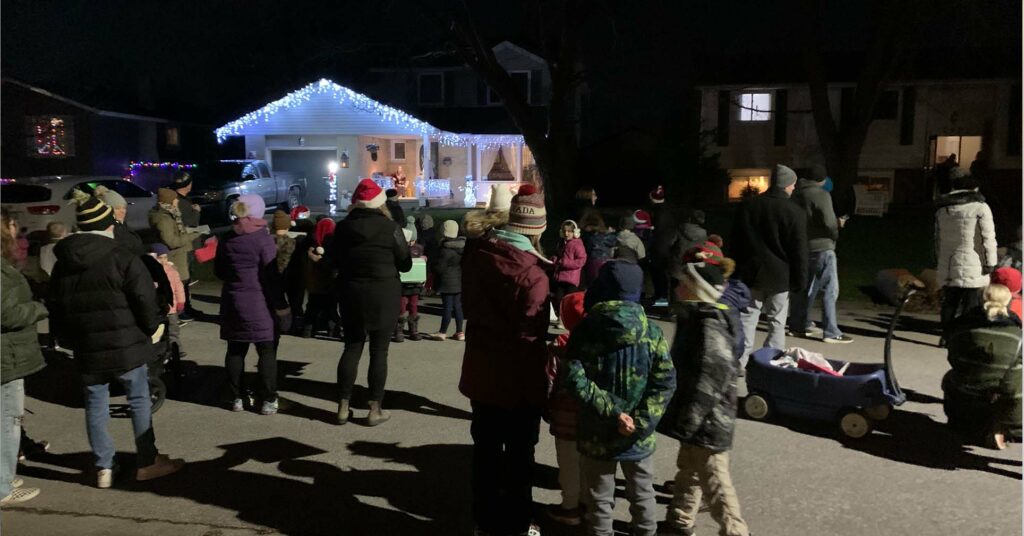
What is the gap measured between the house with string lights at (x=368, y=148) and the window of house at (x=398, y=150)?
0.04 m

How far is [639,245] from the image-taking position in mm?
9492

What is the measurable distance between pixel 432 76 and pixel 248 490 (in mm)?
29842

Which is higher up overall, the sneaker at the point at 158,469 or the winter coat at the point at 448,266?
the winter coat at the point at 448,266

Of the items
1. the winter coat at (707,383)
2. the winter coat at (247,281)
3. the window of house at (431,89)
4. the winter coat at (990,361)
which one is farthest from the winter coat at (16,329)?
the window of house at (431,89)

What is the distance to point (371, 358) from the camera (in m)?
6.23

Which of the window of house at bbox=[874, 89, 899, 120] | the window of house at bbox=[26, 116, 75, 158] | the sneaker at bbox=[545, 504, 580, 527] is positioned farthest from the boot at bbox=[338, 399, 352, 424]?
the window of house at bbox=[26, 116, 75, 158]

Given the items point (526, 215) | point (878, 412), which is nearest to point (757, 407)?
point (878, 412)

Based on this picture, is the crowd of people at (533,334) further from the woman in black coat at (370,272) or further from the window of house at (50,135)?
the window of house at (50,135)

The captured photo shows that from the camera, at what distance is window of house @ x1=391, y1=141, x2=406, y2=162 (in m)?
32.6

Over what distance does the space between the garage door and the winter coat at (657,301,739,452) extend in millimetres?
29250

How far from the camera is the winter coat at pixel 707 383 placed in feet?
13.3

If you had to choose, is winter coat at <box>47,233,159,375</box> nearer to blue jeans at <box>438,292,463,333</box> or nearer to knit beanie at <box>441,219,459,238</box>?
knit beanie at <box>441,219,459,238</box>

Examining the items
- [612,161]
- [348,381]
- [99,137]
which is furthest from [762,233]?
[99,137]

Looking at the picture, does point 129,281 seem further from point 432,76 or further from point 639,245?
point 432,76
